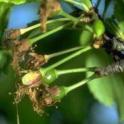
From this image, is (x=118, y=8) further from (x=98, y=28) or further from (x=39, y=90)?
(x=39, y=90)

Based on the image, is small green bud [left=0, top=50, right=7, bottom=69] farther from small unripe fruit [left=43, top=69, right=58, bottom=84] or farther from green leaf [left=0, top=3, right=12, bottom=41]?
small unripe fruit [left=43, top=69, right=58, bottom=84]

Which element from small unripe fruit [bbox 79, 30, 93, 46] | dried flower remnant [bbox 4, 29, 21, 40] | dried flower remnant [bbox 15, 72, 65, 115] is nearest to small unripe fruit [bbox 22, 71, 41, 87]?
dried flower remnant [bbox 15, 72, 65, 115]

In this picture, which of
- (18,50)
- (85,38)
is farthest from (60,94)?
(85,38)

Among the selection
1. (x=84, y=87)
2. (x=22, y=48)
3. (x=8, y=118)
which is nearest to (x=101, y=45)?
(x=22, y=48)

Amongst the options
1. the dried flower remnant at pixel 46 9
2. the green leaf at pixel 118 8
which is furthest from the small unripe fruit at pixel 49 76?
the green leaf at pixel 118 8

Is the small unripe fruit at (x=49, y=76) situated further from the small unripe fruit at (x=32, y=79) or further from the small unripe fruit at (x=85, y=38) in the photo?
the small unripe fruit at (x=85, y=38)

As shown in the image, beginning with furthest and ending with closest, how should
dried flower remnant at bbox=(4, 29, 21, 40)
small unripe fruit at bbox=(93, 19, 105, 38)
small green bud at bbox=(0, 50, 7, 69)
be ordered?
small green bud at bbox=(0, 50, 7, 69), dried flower remnant at bbox=(4, 29, 21, 40), small unripe fruit at bbox=(93, 19, 105, 38)
